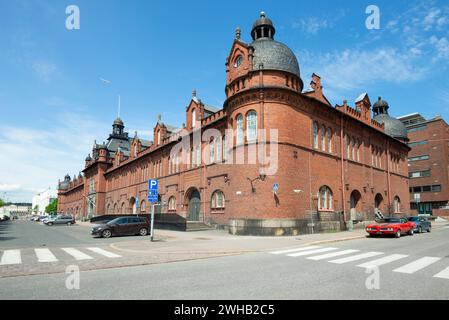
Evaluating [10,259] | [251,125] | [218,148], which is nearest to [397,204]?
[218,148]

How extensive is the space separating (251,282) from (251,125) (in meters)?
17.1

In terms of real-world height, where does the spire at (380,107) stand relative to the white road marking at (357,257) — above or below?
above

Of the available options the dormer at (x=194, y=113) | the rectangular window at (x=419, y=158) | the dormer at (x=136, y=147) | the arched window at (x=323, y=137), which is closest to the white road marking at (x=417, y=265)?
the arched window at (x=323, y=137)

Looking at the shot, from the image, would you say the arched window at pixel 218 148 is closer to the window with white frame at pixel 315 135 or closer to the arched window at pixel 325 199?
the window with white frame at pixel 315 135

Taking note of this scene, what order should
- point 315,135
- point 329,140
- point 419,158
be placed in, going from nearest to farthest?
point 315,135 → point 329,140 → point 419,158

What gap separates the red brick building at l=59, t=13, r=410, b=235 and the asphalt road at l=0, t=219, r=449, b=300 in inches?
456

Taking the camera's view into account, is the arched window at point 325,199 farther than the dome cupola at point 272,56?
Yes

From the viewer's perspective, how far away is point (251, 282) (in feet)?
23.6

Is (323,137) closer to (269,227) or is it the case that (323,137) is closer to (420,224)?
(420,224)

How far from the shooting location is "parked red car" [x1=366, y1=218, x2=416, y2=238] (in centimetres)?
1967

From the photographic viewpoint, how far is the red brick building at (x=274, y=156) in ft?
72.2

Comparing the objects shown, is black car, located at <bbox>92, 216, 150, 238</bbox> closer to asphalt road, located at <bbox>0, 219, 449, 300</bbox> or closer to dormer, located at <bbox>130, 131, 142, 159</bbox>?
asphalt road, located at <bbox>0, 219, 449, 300</bbox>
